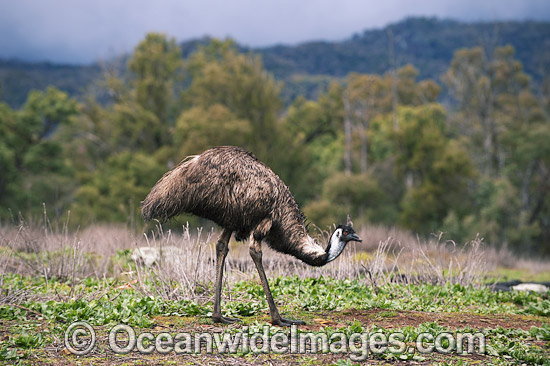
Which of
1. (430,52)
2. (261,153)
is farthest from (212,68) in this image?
(430,52)

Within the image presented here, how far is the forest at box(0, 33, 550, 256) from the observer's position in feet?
120

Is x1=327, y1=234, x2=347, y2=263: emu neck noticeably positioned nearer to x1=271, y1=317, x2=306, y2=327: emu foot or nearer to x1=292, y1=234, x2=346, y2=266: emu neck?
x1=292, y1=234, x2=346, y2=266: emu neck

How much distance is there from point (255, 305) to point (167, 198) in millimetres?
1980

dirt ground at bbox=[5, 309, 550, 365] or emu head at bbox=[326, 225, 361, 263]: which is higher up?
emu head at bbox=[326, 225, 361, 263]

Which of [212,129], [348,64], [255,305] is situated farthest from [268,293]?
[348,64]

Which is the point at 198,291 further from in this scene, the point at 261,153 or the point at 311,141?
the point at 311,141

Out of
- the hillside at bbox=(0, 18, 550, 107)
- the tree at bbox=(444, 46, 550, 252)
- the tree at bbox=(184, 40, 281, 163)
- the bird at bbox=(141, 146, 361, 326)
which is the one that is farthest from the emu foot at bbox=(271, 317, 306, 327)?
the hillside at bbox=(0, 18, 550, 107)

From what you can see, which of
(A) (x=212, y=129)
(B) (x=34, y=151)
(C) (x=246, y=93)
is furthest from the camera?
(C) (x=246, y=93)

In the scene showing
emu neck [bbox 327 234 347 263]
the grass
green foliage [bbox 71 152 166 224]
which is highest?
emu neck [bbox 327 234 347 263]

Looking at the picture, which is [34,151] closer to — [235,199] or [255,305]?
[255,305]

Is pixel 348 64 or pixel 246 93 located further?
pixel 348 64

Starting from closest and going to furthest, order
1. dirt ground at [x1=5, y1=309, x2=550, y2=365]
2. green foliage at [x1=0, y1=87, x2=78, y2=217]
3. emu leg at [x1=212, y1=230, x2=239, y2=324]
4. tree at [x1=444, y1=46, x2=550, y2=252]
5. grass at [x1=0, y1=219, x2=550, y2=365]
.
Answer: dirt ground at [x1=5, y1=309, x2=550, y2=365] → grass at [x1=0, y1=219, x2=550, y2=365] → emu leg at [x1=212, y1=230, x2=239, y2=324] → tree at [x1=444, y1=46, x2=550, y2=252] → green foliage at [x1=0, y1=87, x2=78, y2=217]

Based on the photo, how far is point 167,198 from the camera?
6.90m

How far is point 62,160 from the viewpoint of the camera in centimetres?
4009
